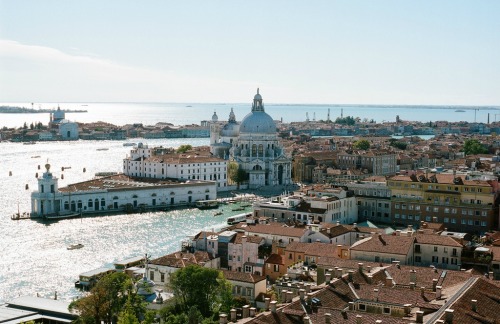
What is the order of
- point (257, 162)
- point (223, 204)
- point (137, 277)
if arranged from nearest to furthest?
1. point (137, 277)
2. point (223, 204)
3. point (257, 162)

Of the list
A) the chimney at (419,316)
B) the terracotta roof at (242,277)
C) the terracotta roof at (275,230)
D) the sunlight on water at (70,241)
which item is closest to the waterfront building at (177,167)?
the sunlight on water at (70,241)

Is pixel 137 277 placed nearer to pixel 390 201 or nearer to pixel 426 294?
pixel 426 294

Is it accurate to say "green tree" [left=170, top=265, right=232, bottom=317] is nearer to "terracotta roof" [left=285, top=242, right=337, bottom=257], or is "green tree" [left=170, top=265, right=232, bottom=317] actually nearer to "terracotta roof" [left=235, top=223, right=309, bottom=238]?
"terracotta roof" [left=285, top=242, right=337, bottom=257]

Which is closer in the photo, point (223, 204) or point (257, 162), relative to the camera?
point (223, 204)

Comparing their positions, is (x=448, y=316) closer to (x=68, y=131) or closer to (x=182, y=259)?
(x=182, y=259)

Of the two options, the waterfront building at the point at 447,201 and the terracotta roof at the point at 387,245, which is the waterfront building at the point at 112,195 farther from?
the terracotta roof at the point at 387,245

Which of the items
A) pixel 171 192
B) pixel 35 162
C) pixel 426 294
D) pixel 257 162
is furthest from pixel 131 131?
pixel 426 294
